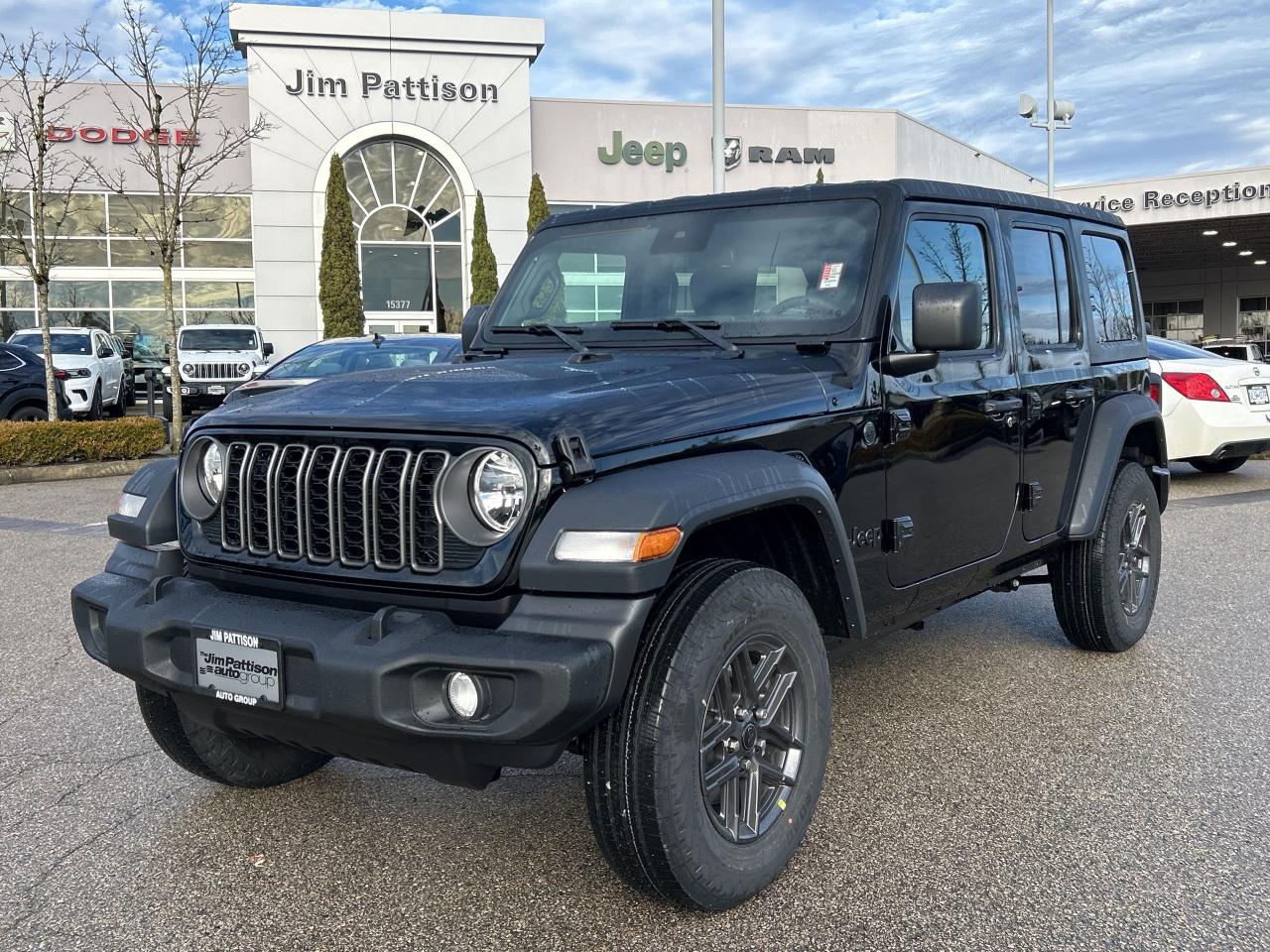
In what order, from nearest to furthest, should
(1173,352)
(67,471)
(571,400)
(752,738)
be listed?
1. (571,400)
2. (752,738)
3. (1173,352)
4. (67,471)

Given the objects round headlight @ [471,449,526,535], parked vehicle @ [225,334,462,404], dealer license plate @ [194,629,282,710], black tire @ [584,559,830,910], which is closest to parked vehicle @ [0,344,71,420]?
parked vehicle @ [225,334,462,404]

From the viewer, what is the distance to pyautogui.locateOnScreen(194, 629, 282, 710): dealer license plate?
276cm

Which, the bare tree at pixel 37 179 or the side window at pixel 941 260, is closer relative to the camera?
the side window at pixel 941 260

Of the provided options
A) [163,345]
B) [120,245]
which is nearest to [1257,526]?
[163,345]

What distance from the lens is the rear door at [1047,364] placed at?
456 cm

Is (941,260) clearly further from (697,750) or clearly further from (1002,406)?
(697,750)

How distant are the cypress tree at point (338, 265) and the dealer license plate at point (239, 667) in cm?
2571

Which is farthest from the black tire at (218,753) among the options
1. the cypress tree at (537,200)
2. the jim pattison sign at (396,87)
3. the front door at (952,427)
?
the jim pattison sign at (396,87)

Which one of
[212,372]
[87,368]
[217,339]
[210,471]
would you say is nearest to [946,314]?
[210,471]

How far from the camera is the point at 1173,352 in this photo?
39.0ft

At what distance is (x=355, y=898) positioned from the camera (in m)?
3.12

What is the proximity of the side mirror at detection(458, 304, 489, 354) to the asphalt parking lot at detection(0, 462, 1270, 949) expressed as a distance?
1.59m

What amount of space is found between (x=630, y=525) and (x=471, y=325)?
2.18 m

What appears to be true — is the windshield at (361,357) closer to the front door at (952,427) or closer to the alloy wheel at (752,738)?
the front door at (952,427)
